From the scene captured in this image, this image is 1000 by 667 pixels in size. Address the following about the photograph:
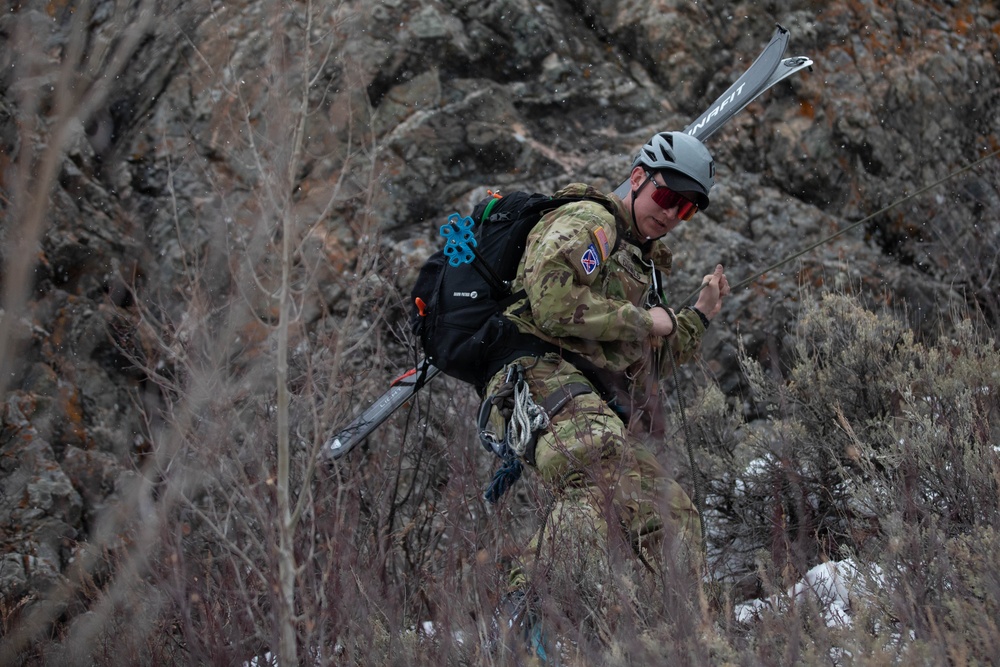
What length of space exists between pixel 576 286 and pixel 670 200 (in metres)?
0.56

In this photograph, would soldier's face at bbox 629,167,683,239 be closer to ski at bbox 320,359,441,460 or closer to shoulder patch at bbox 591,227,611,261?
shoulder patch at bbox 591,227,611,261

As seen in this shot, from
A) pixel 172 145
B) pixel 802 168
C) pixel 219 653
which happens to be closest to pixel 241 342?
pixel 172 145

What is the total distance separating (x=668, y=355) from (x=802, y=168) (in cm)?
332

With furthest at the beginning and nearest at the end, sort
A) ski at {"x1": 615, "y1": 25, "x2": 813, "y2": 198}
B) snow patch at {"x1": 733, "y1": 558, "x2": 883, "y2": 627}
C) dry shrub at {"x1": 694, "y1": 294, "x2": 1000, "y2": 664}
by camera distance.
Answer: ski at {"x1": 615, "y1": 25, "x2": 813, "y2": 198}, snow patch at {"x1": 733, "y1": 558, "x2": 883, "y2": 627}, dry shrub at {"x1": 694, "y1": 294, "x2": 1000, "y2": 664}

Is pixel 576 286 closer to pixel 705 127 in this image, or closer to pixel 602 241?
pixel 602 241

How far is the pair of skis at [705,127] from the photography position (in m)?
4.14

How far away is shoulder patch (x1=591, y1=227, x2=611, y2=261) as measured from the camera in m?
3.32

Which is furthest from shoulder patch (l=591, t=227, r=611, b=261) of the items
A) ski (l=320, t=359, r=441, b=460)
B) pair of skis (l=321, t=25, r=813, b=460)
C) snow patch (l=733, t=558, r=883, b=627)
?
snow patch (l=733, t=558, r=883, b=627)

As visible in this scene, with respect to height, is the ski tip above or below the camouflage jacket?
below

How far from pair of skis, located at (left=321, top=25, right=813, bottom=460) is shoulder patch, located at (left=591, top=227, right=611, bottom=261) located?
3.15ft

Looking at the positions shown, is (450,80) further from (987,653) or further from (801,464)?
(987,653)

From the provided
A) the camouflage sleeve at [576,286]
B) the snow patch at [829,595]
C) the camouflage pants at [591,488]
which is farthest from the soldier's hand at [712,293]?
the snow patch at [829,595]

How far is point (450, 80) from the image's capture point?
6609mm

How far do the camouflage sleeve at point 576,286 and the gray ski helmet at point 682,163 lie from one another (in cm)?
34
